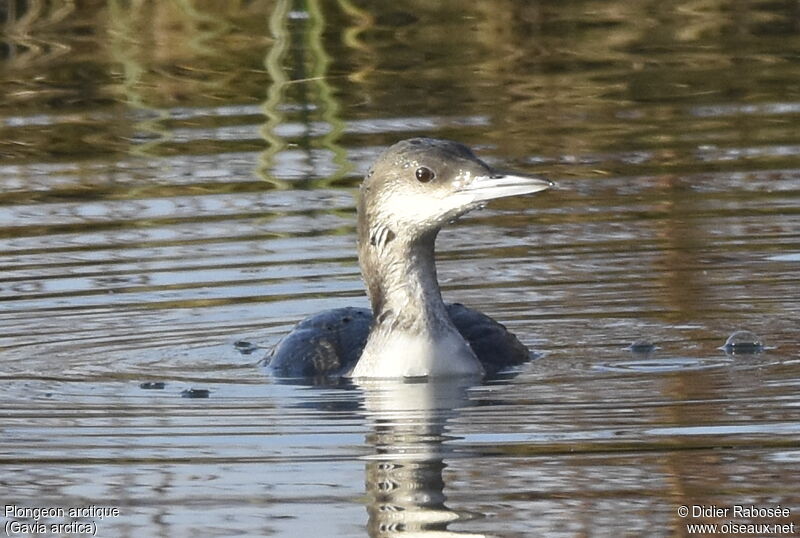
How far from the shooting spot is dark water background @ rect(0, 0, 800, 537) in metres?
6.71

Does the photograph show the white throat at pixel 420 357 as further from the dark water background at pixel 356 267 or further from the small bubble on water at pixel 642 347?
the small bubble on water at pixel 642 347

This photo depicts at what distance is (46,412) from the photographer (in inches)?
314

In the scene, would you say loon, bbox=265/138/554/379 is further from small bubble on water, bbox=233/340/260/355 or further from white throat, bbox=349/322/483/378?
small bubble on water, bbox=233/340/260/355

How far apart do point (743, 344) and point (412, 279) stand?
4.61ft

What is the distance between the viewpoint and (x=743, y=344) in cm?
870

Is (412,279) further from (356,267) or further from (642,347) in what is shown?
(356,267)

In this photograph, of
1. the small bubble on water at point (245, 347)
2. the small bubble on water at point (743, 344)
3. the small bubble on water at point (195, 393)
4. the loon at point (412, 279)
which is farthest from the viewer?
the small bubble on water at point (245, 347)

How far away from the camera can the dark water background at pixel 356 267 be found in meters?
6.71

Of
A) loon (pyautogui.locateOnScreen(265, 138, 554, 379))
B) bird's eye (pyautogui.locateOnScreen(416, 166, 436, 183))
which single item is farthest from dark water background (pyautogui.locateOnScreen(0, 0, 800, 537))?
bird's eye (pyautogui.locateOnScreen(416, 166, 436, 183))

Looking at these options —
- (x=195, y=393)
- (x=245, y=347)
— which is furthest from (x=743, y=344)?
(x=195, y=393)

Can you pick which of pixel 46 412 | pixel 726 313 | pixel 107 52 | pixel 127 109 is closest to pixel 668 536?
pixel 46 412

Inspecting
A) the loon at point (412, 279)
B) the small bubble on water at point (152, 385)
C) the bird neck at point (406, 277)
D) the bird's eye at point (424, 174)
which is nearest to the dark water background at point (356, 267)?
the small bubble on water at point (152, 385)

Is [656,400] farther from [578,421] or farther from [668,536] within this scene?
[668,536]

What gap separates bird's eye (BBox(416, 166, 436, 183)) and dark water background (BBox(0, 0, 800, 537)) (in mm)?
793
